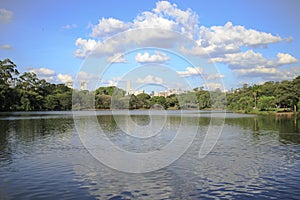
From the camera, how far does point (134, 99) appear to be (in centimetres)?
7188

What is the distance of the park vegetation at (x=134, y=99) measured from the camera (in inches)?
2721

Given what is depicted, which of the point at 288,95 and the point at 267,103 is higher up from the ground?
the point at 288,95

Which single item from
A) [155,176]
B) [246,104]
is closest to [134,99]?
[246,104]

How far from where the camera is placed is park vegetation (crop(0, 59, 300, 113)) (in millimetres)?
69125

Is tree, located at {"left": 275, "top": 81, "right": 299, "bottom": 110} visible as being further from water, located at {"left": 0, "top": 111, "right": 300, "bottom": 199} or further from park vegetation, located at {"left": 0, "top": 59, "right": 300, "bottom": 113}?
water, located at {"left": 0, "top": 111, "right": 300, "bottom": 199}

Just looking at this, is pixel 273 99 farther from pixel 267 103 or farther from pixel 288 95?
pixel 288 95

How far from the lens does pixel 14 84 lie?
3607 inches

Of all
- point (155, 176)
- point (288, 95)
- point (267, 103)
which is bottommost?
point (155, 176)

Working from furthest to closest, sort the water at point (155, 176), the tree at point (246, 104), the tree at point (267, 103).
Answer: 1. the tree at point (246, 104)
2. the tree at point (267, 103)
3. the water at point (155, 176)

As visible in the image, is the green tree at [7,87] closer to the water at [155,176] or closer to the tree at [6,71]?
the tree at [6,71]

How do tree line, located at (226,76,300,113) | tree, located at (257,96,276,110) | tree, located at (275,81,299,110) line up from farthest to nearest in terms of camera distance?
tree, located at (257,96,276,110) < tree line, located at (226,76,300,113) < tree, located at (275,81,299,110)

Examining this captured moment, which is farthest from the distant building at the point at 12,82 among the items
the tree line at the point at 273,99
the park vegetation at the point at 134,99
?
the tree line at the point at 273,99

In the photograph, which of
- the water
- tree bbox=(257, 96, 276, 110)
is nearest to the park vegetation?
tree bbox=(257, 96, 276, 110)

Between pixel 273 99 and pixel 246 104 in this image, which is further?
pixel 246 104
